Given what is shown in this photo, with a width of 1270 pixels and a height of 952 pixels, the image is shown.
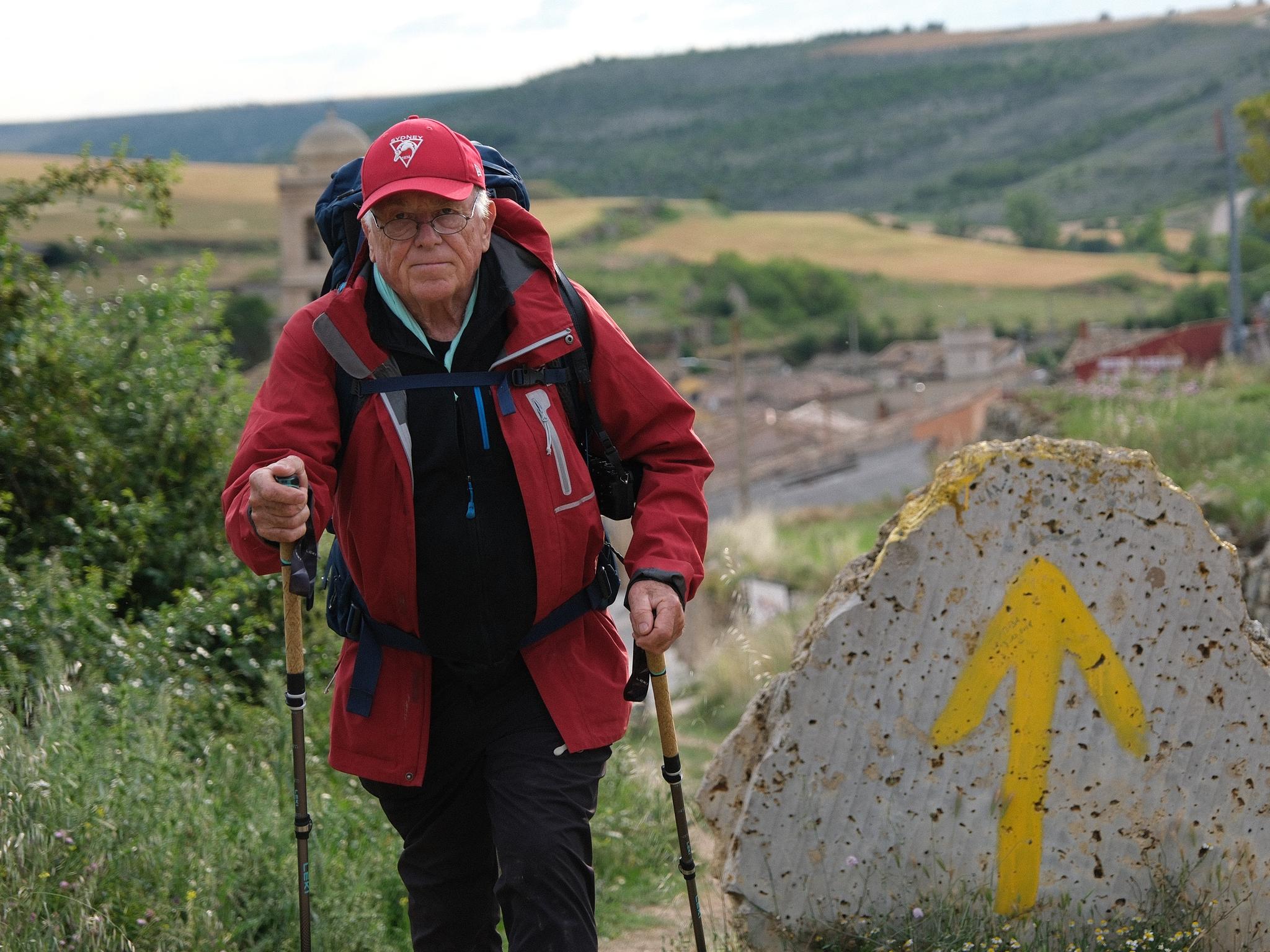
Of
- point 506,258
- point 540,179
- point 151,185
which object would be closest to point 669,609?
point 506,258

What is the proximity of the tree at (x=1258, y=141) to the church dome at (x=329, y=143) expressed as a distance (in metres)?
27.9

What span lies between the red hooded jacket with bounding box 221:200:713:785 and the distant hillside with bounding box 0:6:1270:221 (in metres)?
150

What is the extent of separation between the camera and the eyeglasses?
300 cm

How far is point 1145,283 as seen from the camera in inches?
4267

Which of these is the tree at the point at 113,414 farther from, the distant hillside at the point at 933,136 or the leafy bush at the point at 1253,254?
the distant hillside at the point at 933,136

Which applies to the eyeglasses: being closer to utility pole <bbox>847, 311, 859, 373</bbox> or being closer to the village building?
the village building

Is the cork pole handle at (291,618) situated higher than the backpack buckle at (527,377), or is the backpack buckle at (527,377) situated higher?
the backpack buckle at (527,377)

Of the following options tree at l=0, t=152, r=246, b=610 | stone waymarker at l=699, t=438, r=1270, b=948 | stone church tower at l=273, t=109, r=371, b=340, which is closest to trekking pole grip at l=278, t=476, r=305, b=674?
stone waymarker at l=699, t=438, r=1270, b=948

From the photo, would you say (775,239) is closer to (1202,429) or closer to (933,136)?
(933,136)

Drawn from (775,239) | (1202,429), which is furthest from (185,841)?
(775,239)

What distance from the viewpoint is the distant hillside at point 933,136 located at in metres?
156

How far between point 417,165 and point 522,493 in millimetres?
715

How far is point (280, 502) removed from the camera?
2.80 meters

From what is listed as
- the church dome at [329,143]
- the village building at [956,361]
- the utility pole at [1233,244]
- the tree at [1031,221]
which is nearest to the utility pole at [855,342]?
the village building at [956,361]
